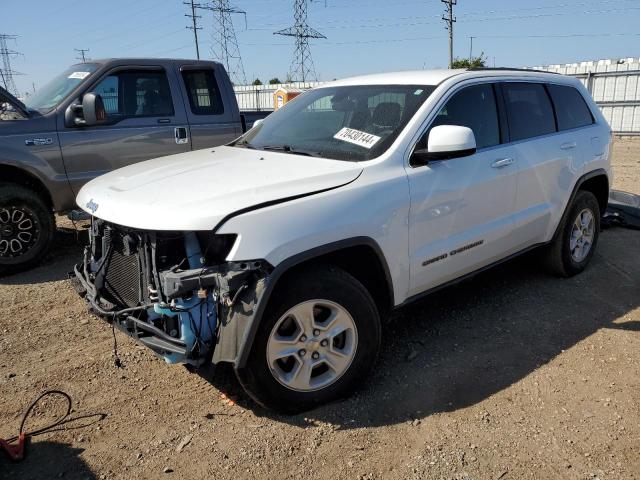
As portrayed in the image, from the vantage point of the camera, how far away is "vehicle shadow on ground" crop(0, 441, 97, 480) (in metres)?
2.57

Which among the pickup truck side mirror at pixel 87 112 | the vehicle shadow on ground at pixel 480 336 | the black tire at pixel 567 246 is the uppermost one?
the pickup truck side mirror at pixel 87 112

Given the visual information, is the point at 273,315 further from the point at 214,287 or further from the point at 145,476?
the point at 145,476

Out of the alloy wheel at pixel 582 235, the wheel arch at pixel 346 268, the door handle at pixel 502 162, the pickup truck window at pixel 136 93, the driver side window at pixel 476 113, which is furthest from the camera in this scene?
the pickup truck window at pixel 136 93

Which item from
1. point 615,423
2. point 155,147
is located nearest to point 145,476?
point 615,423

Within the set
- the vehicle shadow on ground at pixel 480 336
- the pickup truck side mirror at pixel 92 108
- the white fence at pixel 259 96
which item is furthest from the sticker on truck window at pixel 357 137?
the white fence at pixel 259 96

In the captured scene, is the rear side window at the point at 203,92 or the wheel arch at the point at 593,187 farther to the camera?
the rear side window at the point at 203,92

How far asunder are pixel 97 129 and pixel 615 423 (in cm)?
528

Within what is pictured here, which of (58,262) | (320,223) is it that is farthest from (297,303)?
(58,262)

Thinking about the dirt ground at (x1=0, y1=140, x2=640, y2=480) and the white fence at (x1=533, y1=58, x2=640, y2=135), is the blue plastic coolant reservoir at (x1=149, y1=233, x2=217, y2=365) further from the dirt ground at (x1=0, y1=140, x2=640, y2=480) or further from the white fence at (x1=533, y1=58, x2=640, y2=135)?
the white fence at (x1=533, y1=58, x2=640, y2=135)

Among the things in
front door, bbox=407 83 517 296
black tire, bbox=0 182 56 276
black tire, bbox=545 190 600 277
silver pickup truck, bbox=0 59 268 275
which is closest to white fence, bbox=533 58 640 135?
black tire, bbox=545 190 600 277

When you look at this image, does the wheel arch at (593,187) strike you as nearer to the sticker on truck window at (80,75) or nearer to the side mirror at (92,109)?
the side mirror at (92,109)

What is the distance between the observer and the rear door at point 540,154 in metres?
4.10

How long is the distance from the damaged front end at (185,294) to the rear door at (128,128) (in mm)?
2963

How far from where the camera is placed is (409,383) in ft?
10.8
